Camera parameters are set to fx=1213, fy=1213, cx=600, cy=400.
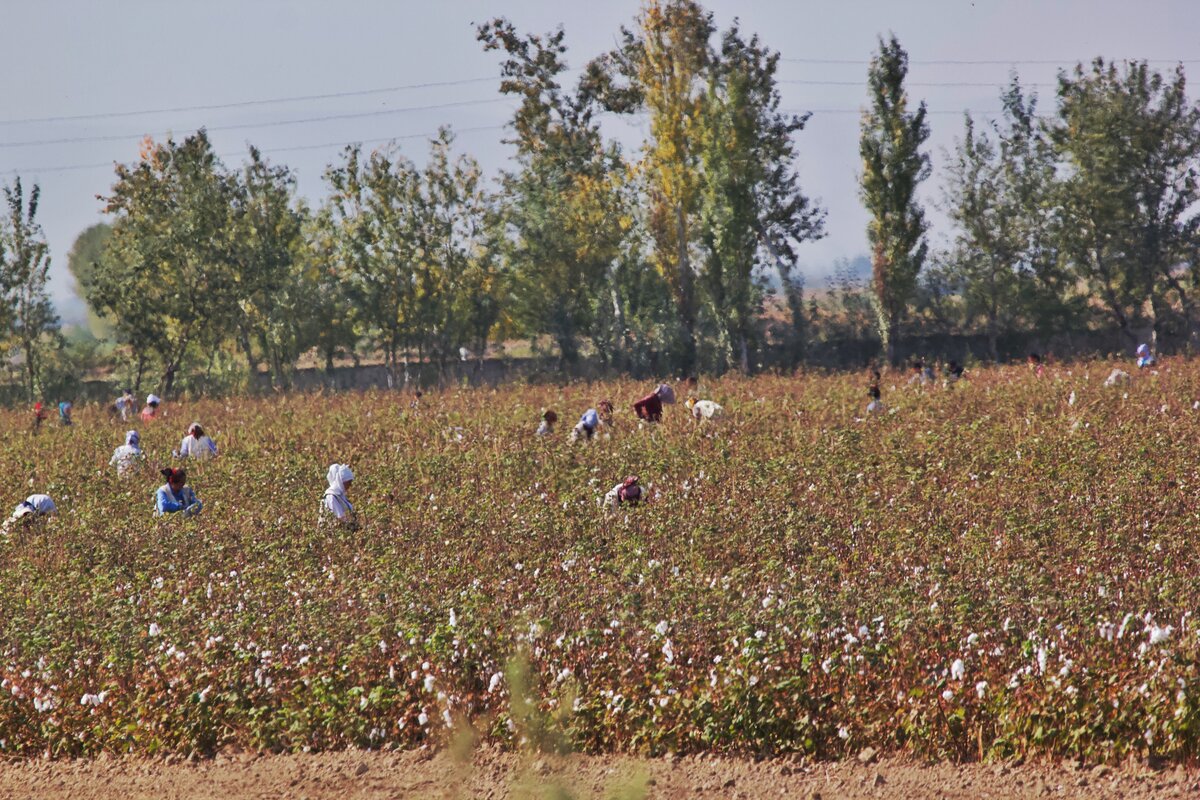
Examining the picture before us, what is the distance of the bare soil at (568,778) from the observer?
22.7 feet

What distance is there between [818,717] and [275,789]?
11.4ft

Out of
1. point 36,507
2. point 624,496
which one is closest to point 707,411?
point 624,496

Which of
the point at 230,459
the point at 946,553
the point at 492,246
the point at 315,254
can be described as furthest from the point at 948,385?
the point at 315,254

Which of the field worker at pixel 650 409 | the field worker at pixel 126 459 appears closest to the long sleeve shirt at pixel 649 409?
the field worker at pixel 650 409

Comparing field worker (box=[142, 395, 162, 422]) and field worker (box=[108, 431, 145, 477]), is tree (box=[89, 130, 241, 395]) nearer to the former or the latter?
field worker (box=[142, 395, 162, 422])

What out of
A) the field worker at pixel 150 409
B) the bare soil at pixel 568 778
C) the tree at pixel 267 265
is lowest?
the bare soil at pixel 568 778

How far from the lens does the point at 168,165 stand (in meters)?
40.3

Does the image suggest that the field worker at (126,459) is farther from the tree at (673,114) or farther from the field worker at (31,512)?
the tree at (673,114)

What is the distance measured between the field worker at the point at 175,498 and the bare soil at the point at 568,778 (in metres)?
6.29

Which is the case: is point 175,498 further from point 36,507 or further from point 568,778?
point 568,778

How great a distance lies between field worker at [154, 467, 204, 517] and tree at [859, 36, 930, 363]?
2476 centimetres

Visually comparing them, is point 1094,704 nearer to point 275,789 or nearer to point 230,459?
point 275,789

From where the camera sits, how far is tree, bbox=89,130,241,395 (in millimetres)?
38875

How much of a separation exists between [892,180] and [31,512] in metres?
27.2
